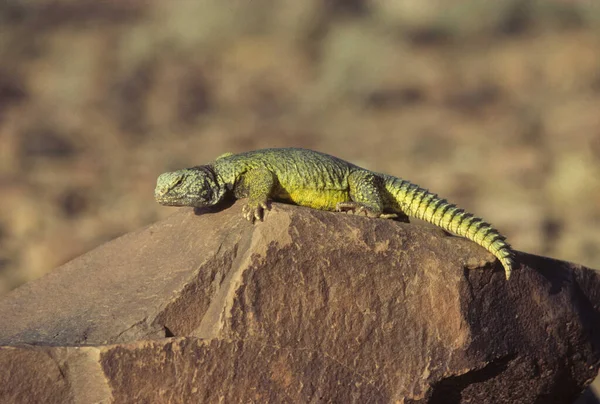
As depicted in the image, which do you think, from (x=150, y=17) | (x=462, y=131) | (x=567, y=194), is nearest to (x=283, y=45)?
(x=150, y=17)

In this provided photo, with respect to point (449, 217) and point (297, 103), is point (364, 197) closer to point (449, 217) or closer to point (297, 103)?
point (449, 217)

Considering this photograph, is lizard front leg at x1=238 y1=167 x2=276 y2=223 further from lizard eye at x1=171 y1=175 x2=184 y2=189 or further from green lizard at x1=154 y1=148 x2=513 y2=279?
lizard eye at x1=171 y1=175 x2=184 y2=189

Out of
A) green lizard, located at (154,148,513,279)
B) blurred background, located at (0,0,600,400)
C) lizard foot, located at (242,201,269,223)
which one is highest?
blurred background, located at (0,0,600,400)

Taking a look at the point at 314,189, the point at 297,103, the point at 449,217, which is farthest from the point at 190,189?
the point at 297,103

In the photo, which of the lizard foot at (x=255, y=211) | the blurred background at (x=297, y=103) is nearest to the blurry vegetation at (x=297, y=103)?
the blurred background at (x=297, y=103)

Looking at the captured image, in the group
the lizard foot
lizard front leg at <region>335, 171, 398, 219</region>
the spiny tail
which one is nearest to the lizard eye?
the lizard foot

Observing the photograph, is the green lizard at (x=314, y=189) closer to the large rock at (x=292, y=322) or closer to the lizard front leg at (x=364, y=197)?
the lizard front leg at (x=364, y=197)
